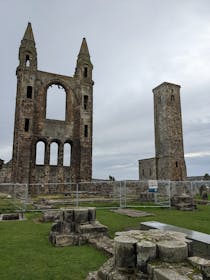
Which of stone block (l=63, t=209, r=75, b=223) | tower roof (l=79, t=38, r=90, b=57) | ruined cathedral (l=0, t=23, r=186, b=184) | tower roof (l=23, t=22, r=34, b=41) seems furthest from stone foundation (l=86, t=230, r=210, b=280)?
tower roof (l=79, t=38, r=90, b=57)

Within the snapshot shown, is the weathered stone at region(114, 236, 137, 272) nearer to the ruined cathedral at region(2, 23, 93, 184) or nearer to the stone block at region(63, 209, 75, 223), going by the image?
the stone block at region(63, 209, 75, 223)

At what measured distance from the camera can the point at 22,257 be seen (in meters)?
4.85

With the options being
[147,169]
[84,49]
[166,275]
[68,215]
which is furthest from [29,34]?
[166,275]

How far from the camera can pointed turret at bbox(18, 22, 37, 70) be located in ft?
79.8

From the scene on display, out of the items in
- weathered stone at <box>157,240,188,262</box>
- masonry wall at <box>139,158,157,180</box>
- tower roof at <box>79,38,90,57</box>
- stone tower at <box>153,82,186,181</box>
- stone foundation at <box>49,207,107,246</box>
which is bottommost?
stone foundation at <box>49,207,107,246</box>

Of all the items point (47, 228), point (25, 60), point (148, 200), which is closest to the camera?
point (47, 228)

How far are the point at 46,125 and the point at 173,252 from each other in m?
22.5

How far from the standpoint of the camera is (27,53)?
2475 centimetres

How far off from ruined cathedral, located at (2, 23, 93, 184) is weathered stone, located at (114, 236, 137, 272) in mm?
20032

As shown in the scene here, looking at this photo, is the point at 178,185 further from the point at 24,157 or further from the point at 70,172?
the point at 24,157

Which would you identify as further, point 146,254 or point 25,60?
point 25,60

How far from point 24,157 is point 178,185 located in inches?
635

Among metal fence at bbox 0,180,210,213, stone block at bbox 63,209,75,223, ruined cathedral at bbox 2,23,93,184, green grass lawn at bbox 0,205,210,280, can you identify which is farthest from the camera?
ruined cathedral at bbox 2,23,93,184

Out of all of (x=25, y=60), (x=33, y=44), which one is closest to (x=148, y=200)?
(x=25, y=60)
